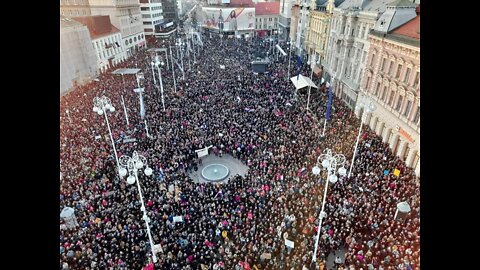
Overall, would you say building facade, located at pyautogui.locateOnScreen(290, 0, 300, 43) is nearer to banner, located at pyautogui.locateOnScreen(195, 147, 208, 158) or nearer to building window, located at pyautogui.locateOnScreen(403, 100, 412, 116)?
building window, located at pyautogui.locateOnScreen(403, 100, 412, 116)

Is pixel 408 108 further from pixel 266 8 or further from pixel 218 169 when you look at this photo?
pixel 266 8

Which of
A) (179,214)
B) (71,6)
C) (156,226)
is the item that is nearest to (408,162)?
(179,214)

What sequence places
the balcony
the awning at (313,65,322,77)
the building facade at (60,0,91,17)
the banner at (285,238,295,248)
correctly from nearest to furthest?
the banner at (285,238,295,248), the balcony, the awning at (313,65,322,77), the building facade at (60,0,91,17)

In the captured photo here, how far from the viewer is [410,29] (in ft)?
76.2

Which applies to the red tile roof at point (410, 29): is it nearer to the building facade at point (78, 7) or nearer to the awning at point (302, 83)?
the awning at point (302, 83)

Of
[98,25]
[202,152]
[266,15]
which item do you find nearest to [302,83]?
[202,152]

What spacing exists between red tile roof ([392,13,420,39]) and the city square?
0.62 feet

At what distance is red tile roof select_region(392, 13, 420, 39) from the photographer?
72.5 ft

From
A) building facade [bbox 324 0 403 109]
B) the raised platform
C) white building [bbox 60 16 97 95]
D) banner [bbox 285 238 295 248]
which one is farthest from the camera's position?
white building [bbox 60 16 97 95]

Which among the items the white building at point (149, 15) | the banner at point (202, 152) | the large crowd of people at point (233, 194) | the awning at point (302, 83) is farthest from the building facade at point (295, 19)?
the banner at point (202, 152)

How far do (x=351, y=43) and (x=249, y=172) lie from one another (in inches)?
901

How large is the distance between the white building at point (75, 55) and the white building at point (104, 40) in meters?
2.89

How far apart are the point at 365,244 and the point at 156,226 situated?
11.0 m

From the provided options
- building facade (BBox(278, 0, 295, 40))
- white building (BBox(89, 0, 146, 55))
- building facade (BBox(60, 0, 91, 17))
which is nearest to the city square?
building facade (BBox(60, 0, 91, 17))
